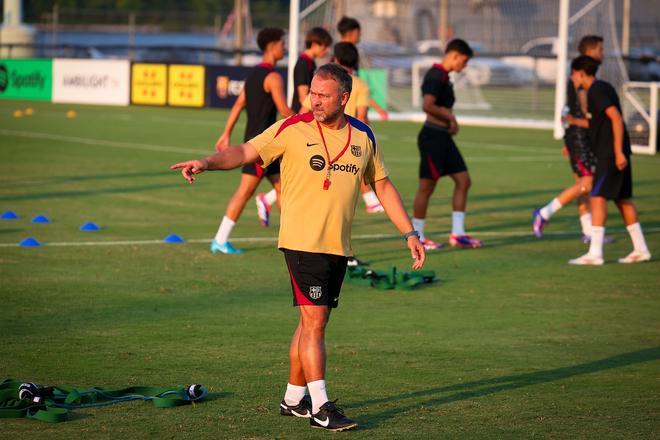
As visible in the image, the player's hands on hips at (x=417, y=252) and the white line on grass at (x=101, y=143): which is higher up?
the player's hands on hips at (x=417, y=252)

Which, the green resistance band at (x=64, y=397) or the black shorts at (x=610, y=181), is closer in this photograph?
the green resistance band at (x=64, y=397)

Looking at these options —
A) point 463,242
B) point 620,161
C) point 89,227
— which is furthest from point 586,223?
point 89,227

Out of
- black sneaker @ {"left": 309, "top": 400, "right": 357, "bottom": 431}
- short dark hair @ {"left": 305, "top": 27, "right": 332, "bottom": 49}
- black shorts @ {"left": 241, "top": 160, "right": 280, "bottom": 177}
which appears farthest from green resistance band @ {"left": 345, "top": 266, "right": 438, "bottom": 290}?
black sneaker @ {"left": 309, "top": 400, "right": 357, "bottom": 431}

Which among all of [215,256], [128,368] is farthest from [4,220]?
[128,368]

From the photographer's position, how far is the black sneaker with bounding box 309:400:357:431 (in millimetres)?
6469

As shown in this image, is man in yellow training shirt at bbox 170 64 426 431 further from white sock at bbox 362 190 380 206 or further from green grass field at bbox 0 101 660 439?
white sock at bbox 362 190 380 206

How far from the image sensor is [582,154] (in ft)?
45.2

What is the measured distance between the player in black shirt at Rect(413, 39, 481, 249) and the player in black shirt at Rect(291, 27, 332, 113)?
1191 millimetres

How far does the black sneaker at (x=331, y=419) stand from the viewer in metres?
6.47

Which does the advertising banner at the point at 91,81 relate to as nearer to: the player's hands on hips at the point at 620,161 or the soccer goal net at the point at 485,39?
the soccer goal net at the point at 485,39

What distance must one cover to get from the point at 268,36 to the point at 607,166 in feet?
12.0

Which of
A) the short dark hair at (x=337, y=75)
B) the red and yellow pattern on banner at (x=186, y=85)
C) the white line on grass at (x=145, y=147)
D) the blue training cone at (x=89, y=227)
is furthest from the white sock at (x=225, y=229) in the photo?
the red and yellow pattern on banner at (x=186, y=85)

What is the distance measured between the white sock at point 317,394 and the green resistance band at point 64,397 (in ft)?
2.56

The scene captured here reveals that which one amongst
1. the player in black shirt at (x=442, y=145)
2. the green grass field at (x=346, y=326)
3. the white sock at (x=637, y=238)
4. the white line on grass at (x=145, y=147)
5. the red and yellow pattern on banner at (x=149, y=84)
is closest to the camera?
the green grass field at (x=346, y=326)
